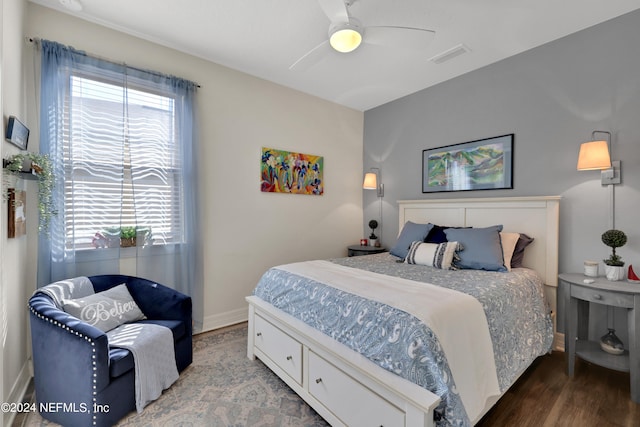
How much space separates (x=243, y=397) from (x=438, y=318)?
4.66 feet

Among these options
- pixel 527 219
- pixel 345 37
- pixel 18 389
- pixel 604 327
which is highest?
pixel 345 37

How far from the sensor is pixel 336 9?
1.77 meters

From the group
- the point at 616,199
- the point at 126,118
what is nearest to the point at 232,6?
the point at 126,118

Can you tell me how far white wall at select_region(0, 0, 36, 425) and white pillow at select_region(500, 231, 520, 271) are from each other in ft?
11.2

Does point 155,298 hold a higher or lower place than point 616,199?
lower

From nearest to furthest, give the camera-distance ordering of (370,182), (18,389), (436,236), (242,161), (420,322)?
(420,322)
(18,389)
(436,236)
(242,161)
(370,182)

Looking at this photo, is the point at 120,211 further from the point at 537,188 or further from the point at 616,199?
the point at 616,199

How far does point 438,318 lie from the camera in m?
1.42

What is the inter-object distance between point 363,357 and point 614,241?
6.98ft

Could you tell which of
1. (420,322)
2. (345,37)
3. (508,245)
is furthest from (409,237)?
(345,37)

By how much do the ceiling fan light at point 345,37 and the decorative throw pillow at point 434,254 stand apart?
1.79 meters

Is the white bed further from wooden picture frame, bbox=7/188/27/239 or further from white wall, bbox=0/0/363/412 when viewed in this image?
wooden picture frame, bbox=7/188/27/239

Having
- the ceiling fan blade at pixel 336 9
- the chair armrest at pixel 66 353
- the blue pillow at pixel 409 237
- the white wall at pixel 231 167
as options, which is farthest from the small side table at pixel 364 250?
the chair armrest at pixel 66 353

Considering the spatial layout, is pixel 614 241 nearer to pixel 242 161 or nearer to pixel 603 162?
pixel 603 162
